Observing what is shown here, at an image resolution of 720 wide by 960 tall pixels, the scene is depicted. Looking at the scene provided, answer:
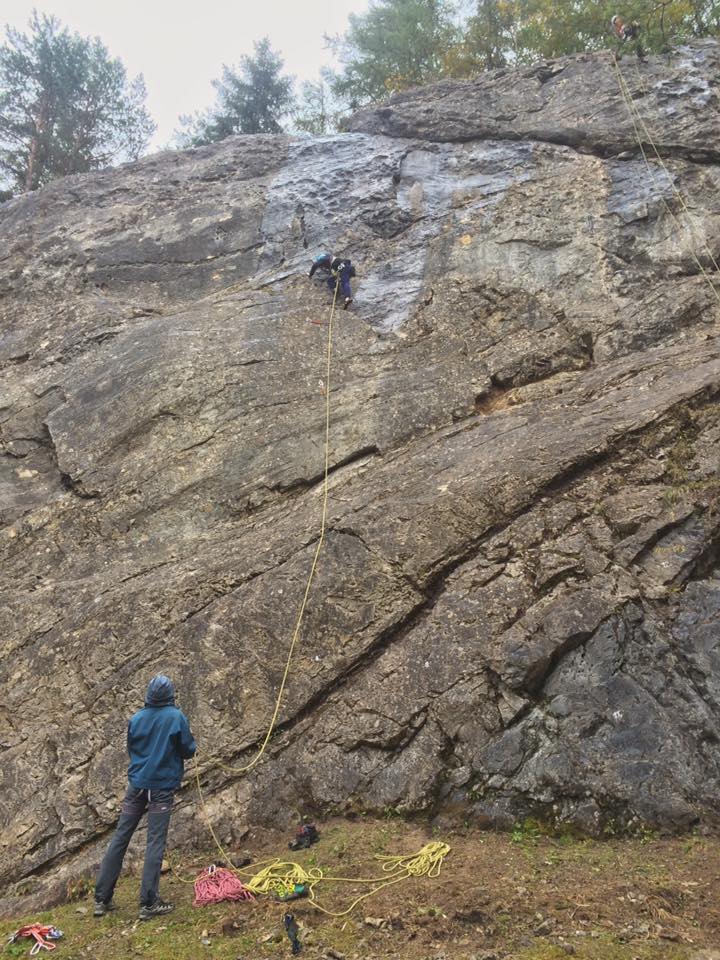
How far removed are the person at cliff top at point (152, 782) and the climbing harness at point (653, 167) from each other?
30.1 ft

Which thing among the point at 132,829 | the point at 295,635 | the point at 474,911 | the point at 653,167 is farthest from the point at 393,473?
the point at 653,167

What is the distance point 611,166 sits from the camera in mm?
12445

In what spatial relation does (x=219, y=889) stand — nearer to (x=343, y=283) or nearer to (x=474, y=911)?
(x=474, y=911)

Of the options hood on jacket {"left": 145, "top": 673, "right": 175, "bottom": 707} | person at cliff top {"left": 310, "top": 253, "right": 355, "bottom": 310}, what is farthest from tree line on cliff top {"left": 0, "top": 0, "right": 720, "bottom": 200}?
hood on jacket {"left": 145, "top": 673, "right": 175, "bottom": 707}

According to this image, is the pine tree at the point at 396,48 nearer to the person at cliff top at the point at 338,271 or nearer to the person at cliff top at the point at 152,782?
the person at cliff top at the point at 338,271

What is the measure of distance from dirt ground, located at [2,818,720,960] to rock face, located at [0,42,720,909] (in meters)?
0.46

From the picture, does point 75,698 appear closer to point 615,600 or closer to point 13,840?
point 13,840

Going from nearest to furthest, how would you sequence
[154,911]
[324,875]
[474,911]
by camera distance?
1. [474,911]
2. [154,911]
3. [324,875]

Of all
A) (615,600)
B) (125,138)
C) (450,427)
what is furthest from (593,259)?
(125,138)

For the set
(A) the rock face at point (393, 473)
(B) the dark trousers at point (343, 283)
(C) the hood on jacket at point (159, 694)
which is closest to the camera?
(C) the hood on jacket at point (159, 694)

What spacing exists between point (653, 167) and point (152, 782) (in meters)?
12.4

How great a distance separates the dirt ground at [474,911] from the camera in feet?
14.6

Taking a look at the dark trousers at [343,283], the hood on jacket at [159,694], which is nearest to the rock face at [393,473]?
the dark trousers at [343,283]

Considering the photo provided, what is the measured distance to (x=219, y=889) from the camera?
5414mm
